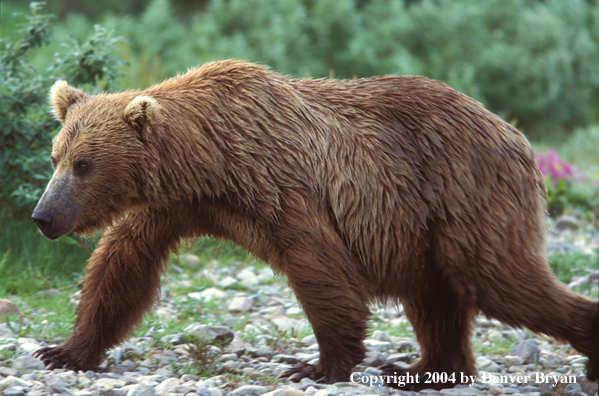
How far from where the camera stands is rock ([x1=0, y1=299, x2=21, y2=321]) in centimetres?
464

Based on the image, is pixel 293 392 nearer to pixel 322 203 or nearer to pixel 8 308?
pixel 322 203

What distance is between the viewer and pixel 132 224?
13.6ft

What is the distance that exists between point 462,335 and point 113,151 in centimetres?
225

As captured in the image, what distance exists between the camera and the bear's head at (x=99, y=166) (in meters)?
3.77

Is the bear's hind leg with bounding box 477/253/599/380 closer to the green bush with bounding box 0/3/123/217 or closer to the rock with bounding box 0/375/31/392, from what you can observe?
Answer: the rock with bounding box 0/375/31/392

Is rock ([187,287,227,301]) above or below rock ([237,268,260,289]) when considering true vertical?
below

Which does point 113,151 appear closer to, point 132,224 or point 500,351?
point 132,224

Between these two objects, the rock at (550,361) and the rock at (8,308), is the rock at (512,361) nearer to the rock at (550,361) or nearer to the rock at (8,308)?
the rock at (550,361)

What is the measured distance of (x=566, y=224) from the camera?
778 centimetres

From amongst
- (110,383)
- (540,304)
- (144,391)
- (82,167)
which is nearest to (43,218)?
(82,167)

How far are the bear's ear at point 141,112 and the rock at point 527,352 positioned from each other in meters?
2.74

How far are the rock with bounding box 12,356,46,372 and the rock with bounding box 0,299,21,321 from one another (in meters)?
0.82

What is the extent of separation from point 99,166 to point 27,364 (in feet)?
3.69

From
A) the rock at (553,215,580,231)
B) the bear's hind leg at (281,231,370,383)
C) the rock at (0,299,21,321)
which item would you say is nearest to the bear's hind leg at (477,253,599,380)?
the bear's hind leg at (281,231,370,383)
